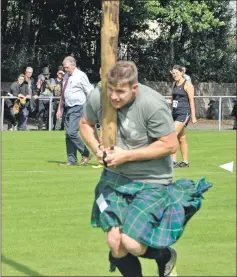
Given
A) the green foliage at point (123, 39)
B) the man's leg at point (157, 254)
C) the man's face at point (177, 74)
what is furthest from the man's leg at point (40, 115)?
the man's leg at point (157, 254)

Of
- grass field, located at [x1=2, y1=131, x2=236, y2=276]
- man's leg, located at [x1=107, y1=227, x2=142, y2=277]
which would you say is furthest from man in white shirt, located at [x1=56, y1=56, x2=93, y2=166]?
man's leg, located at [x1=107, y1=227, x2=142, y2=277]

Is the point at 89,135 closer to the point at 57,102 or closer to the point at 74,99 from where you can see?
the point at 74,99

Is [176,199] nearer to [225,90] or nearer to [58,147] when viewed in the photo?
[58,147]

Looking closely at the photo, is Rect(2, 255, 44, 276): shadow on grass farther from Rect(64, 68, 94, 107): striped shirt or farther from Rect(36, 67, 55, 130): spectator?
Rect(36, 67, 55, 130): spectator

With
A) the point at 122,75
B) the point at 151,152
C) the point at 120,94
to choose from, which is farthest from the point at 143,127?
the point at 122,75

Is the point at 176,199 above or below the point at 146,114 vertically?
below

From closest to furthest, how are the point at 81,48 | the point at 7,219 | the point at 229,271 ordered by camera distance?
the point at 229,271 → the point at 7,219 → the point at 81,48

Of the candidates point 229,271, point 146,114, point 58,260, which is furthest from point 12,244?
point 146,114

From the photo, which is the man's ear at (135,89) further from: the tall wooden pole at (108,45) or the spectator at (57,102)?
the spectator at (57,102)

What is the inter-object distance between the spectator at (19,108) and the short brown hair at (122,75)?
20.2m

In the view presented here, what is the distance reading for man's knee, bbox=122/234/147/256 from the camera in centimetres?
603

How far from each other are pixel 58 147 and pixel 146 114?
553 inches

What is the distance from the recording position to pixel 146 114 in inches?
236

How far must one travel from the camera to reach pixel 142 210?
6031 mm
